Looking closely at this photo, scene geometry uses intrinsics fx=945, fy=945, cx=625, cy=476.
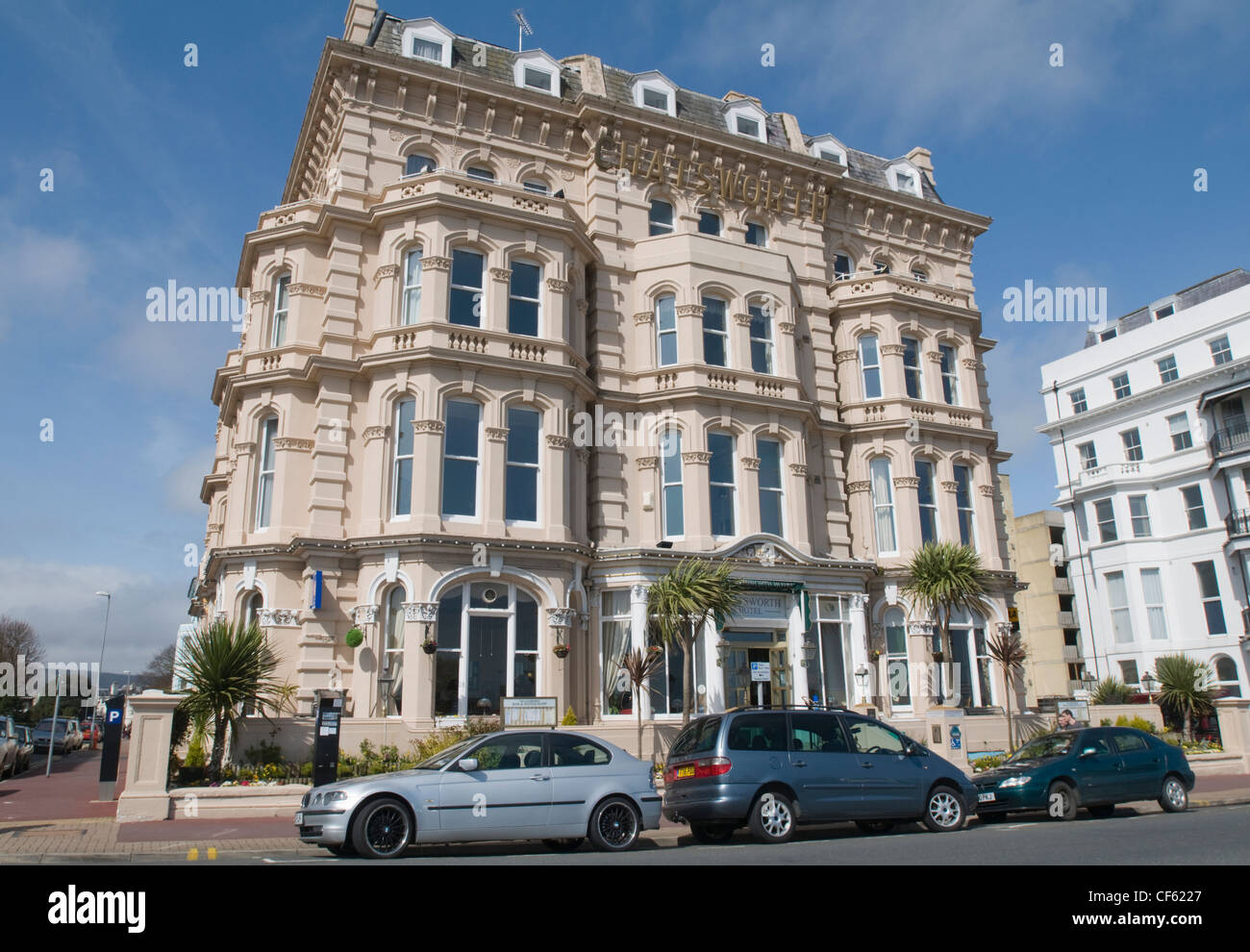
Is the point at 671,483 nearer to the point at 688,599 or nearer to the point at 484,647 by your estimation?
the point at 688,599

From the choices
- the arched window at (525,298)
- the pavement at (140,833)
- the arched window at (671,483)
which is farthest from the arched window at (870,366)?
the pavement at (140,833)

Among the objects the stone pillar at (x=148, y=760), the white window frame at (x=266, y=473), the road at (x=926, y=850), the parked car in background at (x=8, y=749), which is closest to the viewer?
the road at (x=926, y=850)

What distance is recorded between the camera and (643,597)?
2220 cm

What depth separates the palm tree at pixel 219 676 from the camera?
1681 cm

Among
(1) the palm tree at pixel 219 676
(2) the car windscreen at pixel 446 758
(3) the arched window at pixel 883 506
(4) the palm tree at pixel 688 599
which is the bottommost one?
(2) the car windscreen at pixel 446 758

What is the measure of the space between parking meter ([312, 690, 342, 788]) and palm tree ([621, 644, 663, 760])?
6.62 meters

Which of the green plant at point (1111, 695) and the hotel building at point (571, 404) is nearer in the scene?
the hotel building at point (571, 404)

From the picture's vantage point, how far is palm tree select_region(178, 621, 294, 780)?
16.8 m

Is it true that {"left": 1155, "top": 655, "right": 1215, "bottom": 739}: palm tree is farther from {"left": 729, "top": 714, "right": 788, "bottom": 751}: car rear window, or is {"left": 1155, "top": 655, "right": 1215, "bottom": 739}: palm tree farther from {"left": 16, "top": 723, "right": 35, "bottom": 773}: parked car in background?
{"left": 16, "top": 723, "right": 35, "bottom": 773}: parked car in background

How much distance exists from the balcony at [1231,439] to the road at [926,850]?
1093 inches

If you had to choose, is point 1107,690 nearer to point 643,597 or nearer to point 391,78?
point 643,597

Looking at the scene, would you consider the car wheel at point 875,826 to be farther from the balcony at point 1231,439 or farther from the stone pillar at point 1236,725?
the balcony at point 1231,439

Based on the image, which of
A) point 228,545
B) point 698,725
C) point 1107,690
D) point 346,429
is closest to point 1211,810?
point 698,725
